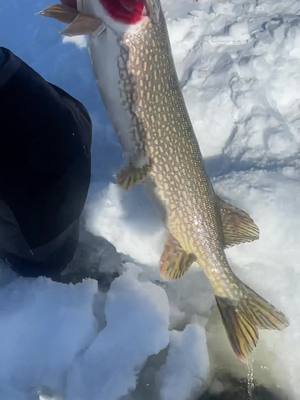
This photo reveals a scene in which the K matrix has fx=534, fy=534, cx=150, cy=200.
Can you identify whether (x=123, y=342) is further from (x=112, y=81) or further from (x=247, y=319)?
(x=112, y=81)

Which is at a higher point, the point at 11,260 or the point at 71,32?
the point at 71,32

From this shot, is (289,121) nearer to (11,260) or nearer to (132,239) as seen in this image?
(132,239)

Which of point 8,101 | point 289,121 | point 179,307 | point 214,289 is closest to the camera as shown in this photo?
point 8,101

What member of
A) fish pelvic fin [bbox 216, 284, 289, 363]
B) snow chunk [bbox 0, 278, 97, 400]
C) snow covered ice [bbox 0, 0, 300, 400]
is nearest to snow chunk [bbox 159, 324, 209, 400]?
snow covered ice [bbox 0, 0, 300, 400]

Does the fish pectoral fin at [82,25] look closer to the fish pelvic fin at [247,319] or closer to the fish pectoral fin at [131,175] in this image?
the fish pectoral fin at [131,175]

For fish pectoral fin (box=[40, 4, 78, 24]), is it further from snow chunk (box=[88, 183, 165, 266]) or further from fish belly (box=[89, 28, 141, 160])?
snow chunk (box=[88, 183, 165, 266])

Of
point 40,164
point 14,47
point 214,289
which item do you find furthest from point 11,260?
point 14,47
